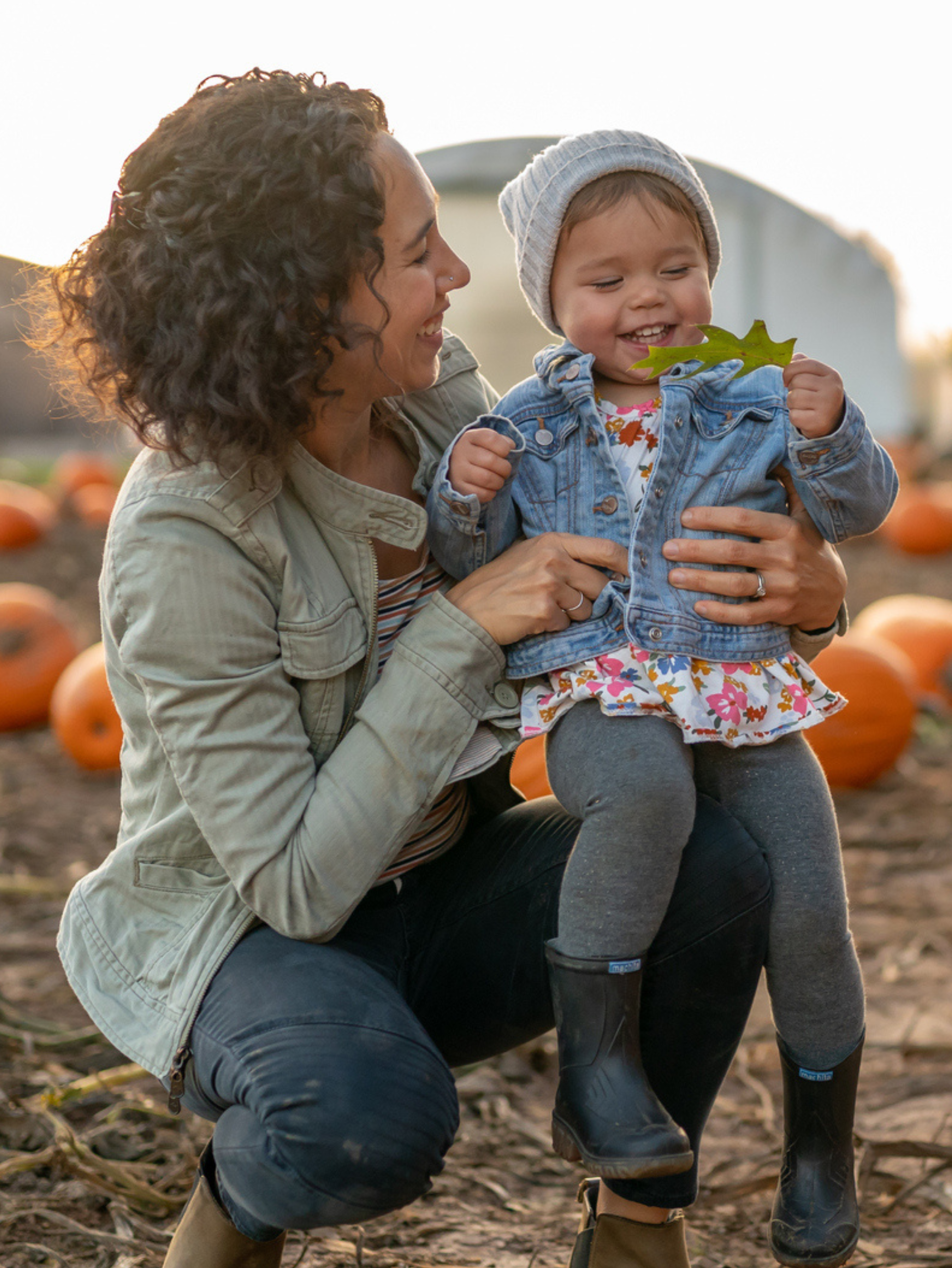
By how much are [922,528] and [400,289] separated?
8158 millimetres

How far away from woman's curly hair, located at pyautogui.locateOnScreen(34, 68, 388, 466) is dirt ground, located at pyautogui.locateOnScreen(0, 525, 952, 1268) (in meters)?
1.34

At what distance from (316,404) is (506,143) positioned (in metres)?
9.64

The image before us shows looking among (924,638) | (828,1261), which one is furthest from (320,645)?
(924,638)

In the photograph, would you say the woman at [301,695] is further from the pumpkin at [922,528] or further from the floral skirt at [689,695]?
the pumpkin at [922,528]

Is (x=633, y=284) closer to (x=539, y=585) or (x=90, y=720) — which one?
(x=539, y=585)

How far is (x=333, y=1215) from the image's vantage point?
5.42 feet

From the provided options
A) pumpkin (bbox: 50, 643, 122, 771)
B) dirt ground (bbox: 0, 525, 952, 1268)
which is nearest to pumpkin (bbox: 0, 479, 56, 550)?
pumpkin (bbox: 50, 643, 122, 771)

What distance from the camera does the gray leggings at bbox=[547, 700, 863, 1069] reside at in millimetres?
1735

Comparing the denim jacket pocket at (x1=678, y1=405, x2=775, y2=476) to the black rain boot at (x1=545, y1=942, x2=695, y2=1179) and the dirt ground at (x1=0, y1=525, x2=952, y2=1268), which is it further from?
the dirt ground at (x1=0, y1=525, x2=952, y2=1268)

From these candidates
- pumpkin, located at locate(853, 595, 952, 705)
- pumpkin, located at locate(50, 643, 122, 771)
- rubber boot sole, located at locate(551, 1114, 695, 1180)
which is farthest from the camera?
pumpkin, located at locate(853, 595, 952, 705)

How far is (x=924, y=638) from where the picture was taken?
545 cm

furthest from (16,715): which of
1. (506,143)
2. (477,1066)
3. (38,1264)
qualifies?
(506,143)

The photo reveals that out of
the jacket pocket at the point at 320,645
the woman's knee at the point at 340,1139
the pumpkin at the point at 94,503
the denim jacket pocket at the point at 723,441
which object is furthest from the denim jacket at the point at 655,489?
the pumpkin at the point at 94,503

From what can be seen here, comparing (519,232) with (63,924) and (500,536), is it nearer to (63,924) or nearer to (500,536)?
(500,536)
